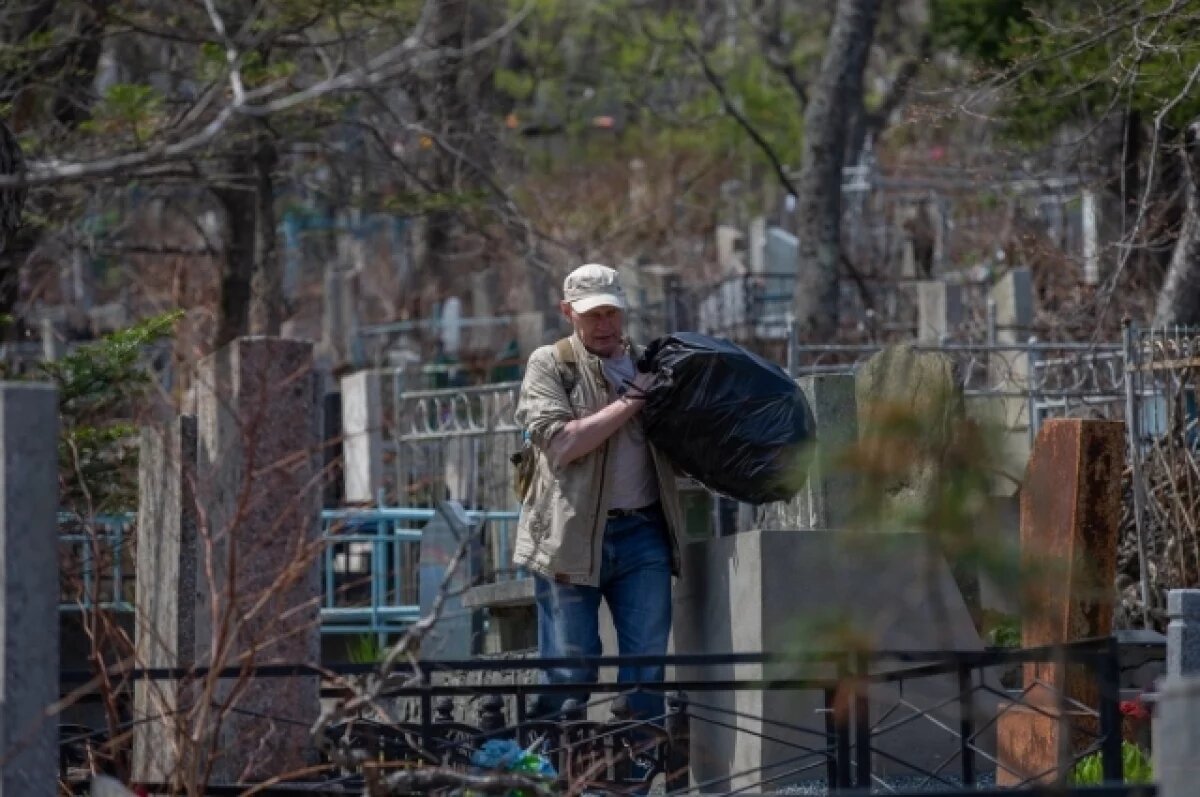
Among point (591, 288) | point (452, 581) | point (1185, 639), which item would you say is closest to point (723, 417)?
point (591, 288)

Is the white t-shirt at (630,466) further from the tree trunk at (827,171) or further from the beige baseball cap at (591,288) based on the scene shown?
the tree trunk at (827,171)

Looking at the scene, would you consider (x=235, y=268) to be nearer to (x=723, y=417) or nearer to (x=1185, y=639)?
(x=723, y=417)

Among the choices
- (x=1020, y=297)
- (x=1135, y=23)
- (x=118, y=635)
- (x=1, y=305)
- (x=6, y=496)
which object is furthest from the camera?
(x=1020, y=297)

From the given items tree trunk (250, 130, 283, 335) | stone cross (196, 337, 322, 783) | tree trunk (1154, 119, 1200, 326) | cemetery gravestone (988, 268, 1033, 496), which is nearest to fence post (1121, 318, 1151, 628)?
cemetery gravestone (988, 268, 1033, 496)

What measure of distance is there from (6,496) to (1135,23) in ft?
21.4

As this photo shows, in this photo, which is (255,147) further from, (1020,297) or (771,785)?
(771,785)

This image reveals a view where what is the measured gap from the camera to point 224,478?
4832 millimetres

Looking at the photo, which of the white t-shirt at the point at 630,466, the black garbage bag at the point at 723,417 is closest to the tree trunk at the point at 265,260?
the white t-shirt at the point at 630,466

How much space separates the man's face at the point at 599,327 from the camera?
6.18 metres

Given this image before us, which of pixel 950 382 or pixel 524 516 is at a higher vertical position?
pixel 950 382

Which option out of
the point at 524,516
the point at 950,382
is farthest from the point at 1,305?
the point at 950,382

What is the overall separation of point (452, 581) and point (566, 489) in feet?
9.25

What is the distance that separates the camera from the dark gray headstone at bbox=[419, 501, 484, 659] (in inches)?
348

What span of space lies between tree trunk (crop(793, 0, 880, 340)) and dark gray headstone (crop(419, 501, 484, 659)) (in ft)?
21.4
